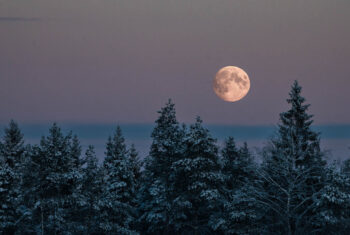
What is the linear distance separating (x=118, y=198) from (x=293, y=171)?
22.7 metres

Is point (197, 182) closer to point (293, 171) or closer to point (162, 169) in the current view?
point (162, 169)

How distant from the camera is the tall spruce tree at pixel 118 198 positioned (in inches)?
1758

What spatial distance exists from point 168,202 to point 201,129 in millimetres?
7997

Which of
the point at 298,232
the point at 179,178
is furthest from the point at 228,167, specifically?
the point at 298,232

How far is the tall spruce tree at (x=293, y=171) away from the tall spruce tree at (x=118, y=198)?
46.9 ft

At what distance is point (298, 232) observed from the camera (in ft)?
95.0

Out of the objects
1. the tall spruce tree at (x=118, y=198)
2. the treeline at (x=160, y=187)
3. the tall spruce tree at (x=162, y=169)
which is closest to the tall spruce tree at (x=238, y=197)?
the treeline at (x=160, y=187)

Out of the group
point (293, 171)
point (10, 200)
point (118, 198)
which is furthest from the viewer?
point (118, 198)

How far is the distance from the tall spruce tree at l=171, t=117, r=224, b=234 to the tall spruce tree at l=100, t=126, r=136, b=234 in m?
5.39

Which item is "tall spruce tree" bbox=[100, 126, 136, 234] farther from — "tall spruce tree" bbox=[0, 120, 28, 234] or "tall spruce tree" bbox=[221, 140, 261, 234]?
"tall spruce tree" bbox=[221, 140, 261, 234]

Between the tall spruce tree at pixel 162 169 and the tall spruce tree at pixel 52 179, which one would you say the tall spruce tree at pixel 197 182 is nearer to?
the tall spruce tree at pixel 162 169

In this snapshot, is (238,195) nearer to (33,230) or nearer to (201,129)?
(201,129)

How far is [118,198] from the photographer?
159ft

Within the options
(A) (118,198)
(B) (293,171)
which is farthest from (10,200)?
(B) (293,171)
